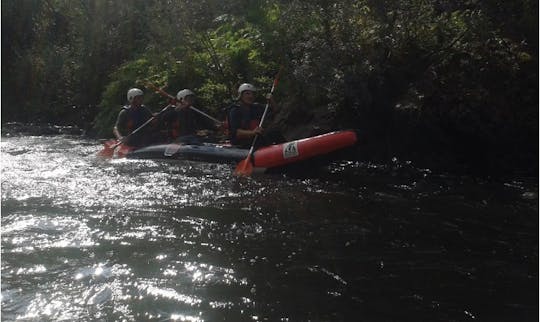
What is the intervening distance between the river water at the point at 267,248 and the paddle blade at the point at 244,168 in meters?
0.22

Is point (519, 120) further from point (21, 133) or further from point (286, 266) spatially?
point (21, 133)

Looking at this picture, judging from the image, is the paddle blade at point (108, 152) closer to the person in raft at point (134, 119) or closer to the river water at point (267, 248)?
the person in raft at point (134, 119)

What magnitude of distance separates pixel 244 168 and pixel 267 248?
327 cm

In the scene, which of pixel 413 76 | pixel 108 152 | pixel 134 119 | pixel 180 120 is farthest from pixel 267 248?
pixel 134 119

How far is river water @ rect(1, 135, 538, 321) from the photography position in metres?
3.94

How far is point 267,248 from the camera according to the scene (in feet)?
16.6

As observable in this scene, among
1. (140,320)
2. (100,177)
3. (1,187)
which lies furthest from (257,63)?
(140,320)

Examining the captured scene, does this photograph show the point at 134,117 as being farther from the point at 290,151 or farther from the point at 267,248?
the point at 267,248

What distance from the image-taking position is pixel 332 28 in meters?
8.89

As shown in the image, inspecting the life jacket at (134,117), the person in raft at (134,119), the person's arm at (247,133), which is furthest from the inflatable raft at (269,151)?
the life jacket at (134,117)

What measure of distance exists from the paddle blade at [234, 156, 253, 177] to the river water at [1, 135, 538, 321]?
0.73 ft

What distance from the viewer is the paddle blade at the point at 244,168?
26.9 feet

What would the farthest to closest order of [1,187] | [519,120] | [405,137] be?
[405,137] → [519,120] → [1,187]

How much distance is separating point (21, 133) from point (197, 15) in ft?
17.9
